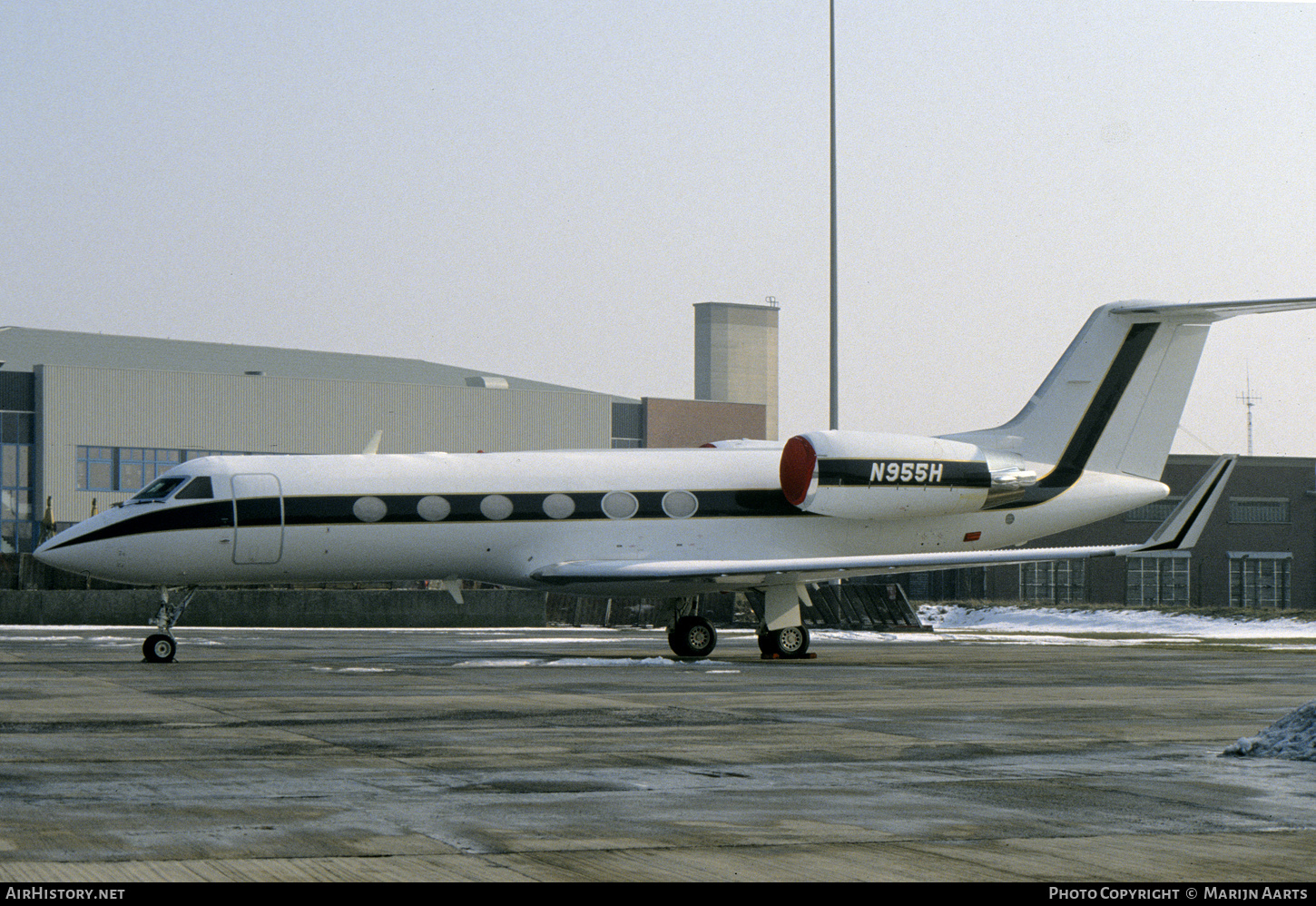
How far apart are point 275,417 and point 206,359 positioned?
6901mm

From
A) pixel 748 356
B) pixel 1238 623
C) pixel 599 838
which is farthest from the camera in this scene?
pixel 748 356

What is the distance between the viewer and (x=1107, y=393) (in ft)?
86.8

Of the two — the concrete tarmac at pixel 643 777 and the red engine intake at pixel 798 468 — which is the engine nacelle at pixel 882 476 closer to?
the red engine intake at pixel 798 468

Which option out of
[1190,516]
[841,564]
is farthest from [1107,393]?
[841,564]

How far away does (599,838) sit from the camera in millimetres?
7465

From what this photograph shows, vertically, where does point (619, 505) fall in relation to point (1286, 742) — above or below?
above

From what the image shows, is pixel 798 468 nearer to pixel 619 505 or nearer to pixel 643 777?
pixel 619 505

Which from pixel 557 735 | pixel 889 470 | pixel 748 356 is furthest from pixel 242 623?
pixel 748 356

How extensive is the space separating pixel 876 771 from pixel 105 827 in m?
4.77

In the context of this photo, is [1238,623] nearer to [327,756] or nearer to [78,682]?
[78,682]

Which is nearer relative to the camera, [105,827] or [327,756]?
[105,827]

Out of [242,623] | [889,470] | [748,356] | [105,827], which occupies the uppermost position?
[748,356]

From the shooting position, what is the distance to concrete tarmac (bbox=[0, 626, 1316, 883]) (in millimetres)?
6934

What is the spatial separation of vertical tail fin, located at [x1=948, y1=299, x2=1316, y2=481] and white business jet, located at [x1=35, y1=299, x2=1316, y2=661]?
1.3 inches
